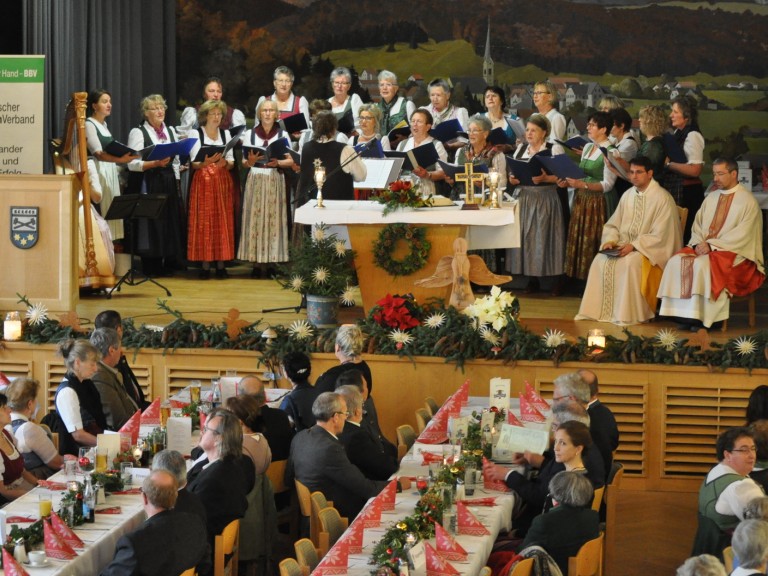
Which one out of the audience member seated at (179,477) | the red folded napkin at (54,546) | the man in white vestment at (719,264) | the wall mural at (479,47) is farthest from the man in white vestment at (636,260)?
the red folded napkin at (54,546)

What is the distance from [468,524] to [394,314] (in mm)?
3226

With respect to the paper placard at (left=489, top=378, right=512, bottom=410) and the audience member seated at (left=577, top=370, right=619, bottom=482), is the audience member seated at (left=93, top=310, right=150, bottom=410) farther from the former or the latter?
the audience member seated at (left=577, top=370, right=619, bottom=482)

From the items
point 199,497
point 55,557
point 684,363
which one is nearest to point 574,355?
point 684,363

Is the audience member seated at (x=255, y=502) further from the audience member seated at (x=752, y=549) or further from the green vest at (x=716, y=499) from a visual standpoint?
the audience member seated at (x=752, y=549)

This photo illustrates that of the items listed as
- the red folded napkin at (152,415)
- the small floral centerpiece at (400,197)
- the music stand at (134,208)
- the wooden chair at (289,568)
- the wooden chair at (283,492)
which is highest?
the small floral centerpiece at (400,197)

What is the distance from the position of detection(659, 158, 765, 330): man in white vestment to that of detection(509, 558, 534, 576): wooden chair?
4.45m

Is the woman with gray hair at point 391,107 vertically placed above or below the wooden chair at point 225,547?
above

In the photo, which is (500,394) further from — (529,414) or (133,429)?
(133,429)

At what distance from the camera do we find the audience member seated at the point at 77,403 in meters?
7.28

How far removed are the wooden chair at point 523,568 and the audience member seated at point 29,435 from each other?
270 centimetres

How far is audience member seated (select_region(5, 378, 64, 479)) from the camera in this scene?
692 cm

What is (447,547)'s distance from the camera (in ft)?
18.2

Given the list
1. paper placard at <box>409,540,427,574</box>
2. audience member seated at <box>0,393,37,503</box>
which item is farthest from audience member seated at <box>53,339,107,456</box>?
paper placard at <box>409,540,427,574</box>

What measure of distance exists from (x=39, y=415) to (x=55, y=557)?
13.3ft
